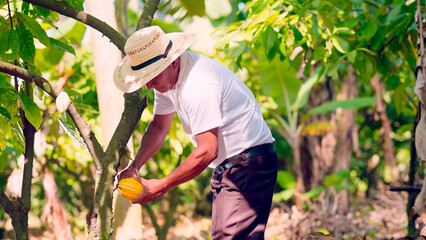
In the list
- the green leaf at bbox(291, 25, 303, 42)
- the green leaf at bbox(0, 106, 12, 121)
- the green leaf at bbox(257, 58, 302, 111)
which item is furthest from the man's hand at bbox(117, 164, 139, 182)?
the green leaf at bbox(257, 58, 302, 111)

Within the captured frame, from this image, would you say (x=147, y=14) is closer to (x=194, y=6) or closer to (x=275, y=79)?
(x=194, y=6)

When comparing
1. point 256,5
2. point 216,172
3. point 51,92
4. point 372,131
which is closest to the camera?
point 51,92

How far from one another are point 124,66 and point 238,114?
0.64 meters

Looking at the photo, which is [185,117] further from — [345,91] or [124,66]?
[345,91]

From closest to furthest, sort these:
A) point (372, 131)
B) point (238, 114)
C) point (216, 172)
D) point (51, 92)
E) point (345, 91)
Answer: point (51, 92), point (238, 114), point (216, 172), point (345, 91), point (372, 131)

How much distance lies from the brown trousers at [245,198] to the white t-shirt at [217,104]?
0.33 feet

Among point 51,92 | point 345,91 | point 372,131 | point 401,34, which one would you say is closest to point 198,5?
point 401,34

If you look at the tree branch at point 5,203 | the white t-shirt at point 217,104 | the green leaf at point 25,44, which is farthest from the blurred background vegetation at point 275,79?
the white t-shirt at point 217,104

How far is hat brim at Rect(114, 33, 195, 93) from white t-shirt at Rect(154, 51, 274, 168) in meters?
0.08

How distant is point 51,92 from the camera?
2166 mm

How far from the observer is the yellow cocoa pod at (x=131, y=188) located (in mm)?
2188

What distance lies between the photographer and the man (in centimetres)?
218

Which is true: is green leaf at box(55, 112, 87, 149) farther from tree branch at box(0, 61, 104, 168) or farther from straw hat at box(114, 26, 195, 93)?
straw hat at box(114, 26, 195, 93)

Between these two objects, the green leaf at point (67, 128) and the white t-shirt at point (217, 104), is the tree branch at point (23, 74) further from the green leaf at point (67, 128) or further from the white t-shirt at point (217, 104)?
the white t-shirt at point (217, 104)
